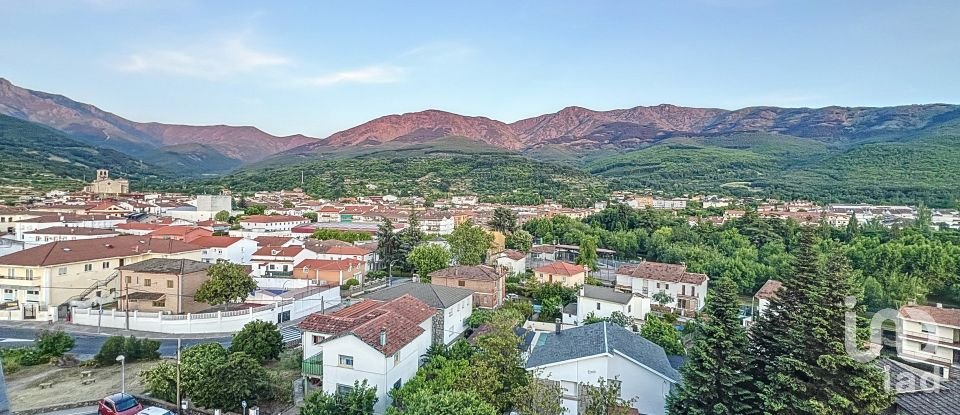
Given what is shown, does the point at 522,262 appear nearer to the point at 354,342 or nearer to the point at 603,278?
the point at 603,278

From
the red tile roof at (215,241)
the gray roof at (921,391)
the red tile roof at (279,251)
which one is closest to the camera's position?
the gray roof at (921,391)

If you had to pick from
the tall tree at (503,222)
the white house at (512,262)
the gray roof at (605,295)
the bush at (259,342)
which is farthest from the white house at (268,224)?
the gray roof at (605,295)

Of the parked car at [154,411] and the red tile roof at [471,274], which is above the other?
the red tile roof at [471,274]

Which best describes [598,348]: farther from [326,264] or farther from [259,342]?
[326,264]

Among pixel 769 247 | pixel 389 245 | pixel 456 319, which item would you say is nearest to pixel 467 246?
pixel 389 245

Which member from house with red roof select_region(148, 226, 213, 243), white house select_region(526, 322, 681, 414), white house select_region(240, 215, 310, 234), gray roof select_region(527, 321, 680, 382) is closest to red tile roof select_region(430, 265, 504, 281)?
gray roof select_region(527, 321, 680, 382)

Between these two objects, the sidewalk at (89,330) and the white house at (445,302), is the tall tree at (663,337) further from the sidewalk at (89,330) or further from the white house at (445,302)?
the sidewalk at (89,330)

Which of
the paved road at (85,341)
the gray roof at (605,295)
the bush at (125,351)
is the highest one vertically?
the gray roof at (605,295)

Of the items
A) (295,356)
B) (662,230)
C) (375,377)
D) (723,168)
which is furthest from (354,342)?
(723,168)
